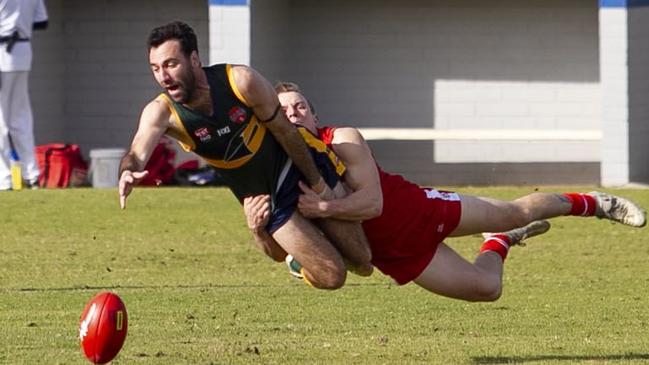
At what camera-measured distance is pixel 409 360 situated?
8906mm

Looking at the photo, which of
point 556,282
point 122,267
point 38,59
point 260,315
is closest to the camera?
point 260,315

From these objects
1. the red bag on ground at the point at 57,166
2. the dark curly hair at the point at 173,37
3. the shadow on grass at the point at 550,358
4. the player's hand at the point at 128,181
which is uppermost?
the dark curly hair at the point at 173,37

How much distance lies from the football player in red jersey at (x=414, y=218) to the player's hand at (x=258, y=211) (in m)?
0.10

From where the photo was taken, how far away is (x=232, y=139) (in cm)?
838

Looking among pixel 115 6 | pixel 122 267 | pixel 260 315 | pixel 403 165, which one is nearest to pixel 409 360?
pixel 260 315

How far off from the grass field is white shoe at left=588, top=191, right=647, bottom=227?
0.74 metres

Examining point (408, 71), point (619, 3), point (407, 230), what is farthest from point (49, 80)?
point (407, 230)

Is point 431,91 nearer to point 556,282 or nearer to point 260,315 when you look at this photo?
point 556,282

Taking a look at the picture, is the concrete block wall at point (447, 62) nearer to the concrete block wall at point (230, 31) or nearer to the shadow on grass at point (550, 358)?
the concrete block wall at point (230, 31)

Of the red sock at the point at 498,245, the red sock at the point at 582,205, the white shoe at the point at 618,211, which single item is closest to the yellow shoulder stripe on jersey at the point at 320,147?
the red sock at the point at 498,245

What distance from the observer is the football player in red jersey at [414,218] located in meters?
8.95

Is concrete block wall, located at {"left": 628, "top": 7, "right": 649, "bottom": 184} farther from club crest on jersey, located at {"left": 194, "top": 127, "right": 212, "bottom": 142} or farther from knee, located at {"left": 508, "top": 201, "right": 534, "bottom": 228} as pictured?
club crest on jersey, located at {"left": 194, "top": 127, "right": 212, "bottom": 142}

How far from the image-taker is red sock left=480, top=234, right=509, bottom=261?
32.2ft

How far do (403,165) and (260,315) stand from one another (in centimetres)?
1123
